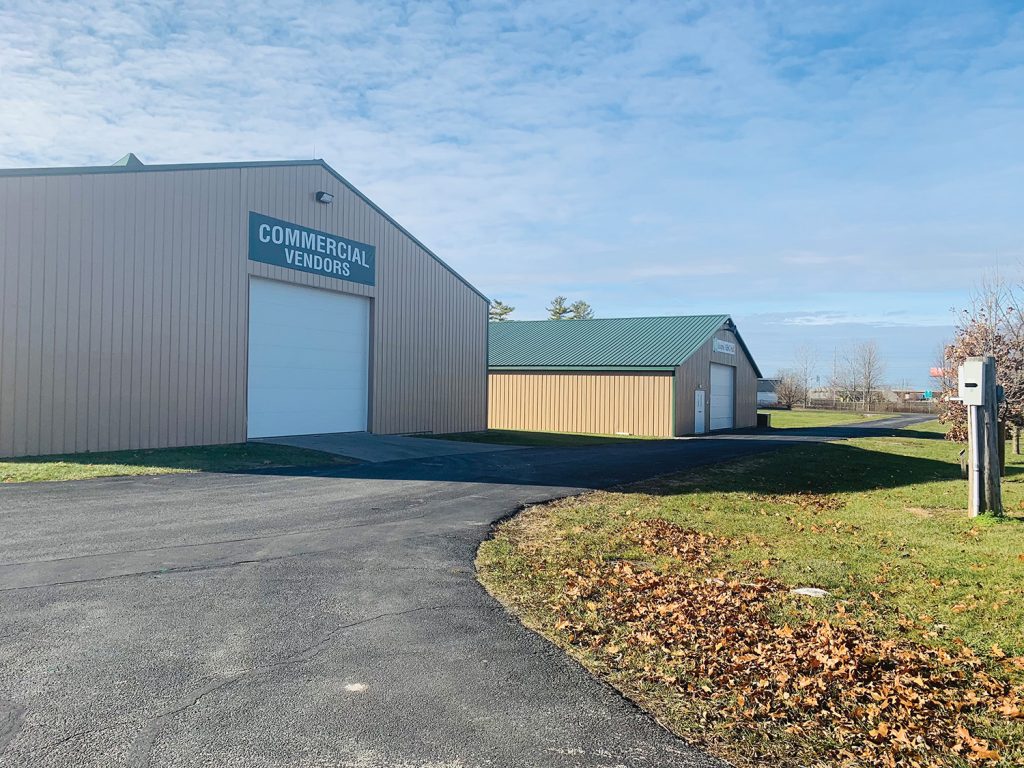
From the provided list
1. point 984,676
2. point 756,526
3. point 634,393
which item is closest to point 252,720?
point 984,676

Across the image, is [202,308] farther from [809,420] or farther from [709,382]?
[809,420]

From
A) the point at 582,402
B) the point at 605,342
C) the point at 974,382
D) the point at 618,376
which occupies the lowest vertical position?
the point at 582,402

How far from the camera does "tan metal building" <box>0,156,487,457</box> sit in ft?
49.5

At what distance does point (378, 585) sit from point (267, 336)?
1417 cm

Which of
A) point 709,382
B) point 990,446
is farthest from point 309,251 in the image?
point 709,382

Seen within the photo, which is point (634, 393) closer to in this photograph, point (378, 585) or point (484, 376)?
point (484, 376)

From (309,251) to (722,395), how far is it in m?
26.1

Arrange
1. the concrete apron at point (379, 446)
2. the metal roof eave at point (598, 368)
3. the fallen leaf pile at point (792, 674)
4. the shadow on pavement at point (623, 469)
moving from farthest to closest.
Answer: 1. the metal roof eave at point (598, 368)
2. the concrete apron at point (379, 446)
3. the shadow on pavement at point (623, 469)
4. the fallen leaf pile at point (792, 674)

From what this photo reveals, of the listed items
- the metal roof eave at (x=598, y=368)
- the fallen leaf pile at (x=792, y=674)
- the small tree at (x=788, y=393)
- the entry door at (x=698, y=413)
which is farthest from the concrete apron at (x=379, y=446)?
the small tree at (x=788, y=393)

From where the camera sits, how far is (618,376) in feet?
116

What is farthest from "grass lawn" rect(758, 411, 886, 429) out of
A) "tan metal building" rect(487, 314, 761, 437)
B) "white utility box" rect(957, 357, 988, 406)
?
"white utility box" rect(957, 357, 988, 406)

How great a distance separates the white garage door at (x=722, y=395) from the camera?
39156 mm

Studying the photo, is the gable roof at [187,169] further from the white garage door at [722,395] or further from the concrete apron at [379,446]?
the white garage door at [722,395]

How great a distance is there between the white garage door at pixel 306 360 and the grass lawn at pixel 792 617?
1050 centimetres
